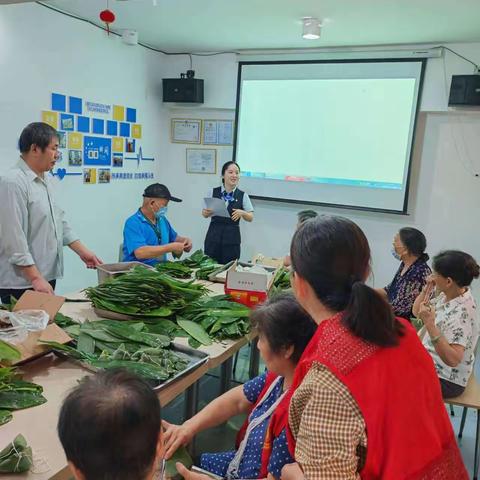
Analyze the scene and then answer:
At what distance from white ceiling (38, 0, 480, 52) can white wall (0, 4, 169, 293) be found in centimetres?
26

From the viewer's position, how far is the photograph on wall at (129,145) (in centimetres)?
497

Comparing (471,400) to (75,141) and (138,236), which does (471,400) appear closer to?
(138,236)

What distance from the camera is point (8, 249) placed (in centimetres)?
252

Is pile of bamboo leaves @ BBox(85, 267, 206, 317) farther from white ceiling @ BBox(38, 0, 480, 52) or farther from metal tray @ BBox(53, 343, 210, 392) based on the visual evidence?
white ceiling @ BBox(38, 0, 480, 52)

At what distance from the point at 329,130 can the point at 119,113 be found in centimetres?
219

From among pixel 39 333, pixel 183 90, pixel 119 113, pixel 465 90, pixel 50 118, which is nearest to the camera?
pixel 39 333

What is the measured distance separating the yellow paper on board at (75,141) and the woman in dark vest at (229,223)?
54.7 inches

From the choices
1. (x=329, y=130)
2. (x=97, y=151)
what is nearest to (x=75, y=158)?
(x=97, y=151)

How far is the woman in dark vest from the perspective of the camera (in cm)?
456

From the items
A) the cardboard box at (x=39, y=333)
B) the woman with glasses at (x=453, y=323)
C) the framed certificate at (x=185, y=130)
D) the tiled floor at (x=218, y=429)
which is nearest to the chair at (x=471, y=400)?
the woman with glasses at (x=453, y=323)

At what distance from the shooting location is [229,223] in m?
4.57

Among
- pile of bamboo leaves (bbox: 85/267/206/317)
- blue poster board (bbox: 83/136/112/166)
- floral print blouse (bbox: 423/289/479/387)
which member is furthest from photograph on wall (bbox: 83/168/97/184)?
floral print blouse (bbox: 423/289/479/387)

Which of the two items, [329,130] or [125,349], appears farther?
[329,130]

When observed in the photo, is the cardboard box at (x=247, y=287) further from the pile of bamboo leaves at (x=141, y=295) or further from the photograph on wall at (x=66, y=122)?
the photograph on wall at (x=66, y=122)
